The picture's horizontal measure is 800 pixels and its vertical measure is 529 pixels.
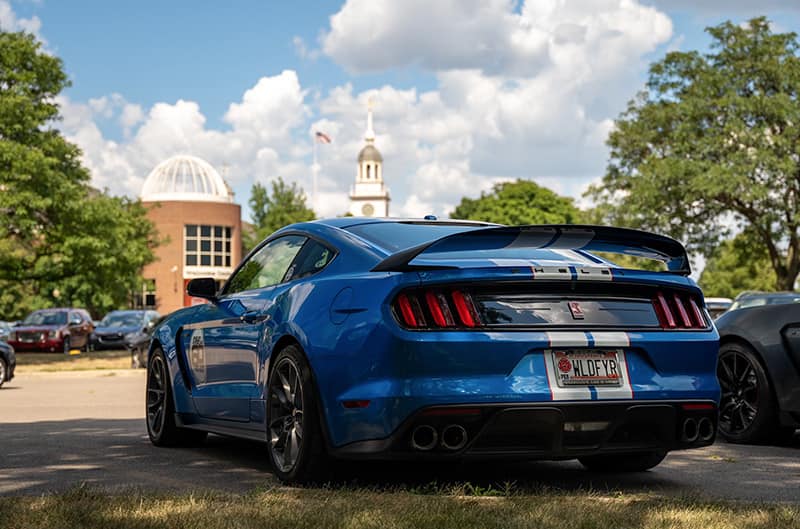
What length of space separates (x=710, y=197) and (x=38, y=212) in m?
22.7

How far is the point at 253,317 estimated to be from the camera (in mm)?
7078

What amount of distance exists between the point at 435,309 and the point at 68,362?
28.3 metres

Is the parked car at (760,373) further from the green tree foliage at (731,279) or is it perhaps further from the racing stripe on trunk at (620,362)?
the green tree foliage at (731,279)

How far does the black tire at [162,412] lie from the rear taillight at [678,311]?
3.82 m

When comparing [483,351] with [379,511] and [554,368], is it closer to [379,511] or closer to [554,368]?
[554,368]

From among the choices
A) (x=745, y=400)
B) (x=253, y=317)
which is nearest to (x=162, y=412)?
(x=253, y=317)

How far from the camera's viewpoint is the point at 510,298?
5891 millimetres

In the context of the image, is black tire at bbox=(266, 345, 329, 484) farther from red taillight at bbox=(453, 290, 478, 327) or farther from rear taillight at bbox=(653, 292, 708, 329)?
rear taillight at bbox=(653, 292, 708, 329)

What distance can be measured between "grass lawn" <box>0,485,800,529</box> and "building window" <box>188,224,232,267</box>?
106342mm

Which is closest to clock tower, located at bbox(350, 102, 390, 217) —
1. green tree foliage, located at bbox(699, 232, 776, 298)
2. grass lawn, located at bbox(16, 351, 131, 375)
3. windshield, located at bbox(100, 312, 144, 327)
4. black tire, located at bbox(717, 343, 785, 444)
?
green tree foliage, located at bbox(699, 232, 776, 298)

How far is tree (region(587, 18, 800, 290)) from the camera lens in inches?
1662

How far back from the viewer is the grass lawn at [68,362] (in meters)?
28.7

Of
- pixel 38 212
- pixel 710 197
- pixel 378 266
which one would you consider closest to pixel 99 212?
pixel 38 212

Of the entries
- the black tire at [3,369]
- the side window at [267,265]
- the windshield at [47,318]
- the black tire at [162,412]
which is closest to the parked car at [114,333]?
the windshield at [47,318]
